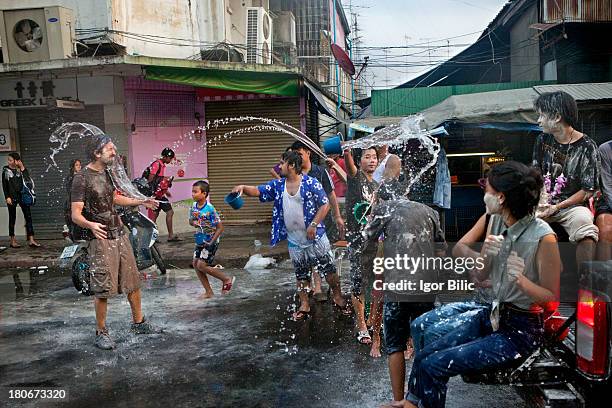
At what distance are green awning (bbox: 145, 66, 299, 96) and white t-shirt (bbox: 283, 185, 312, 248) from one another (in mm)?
6342

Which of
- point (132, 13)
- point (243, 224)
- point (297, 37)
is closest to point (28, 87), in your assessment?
point (132, 13)

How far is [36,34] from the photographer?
10930 mm

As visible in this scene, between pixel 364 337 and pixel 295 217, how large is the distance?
1.37m

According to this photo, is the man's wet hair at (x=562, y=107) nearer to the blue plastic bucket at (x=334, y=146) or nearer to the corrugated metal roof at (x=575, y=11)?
the blue plastic bucket at (x=334, y=146)

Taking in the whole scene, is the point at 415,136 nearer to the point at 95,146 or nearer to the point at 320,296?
the point at 320,296

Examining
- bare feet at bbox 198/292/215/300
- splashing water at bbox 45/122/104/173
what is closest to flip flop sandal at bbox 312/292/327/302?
bare feet at bbox 198/292/215/300

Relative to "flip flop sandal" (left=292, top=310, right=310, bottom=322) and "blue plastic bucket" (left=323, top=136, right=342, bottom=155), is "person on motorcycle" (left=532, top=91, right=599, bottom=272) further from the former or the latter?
"flip flop sandal" (left=292, top=310, right=310, bottom=322)

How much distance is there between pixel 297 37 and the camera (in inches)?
766

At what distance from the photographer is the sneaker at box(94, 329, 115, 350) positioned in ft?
15.6

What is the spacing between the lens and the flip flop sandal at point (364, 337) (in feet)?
15.4

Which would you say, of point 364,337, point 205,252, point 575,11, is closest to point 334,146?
point 364,337

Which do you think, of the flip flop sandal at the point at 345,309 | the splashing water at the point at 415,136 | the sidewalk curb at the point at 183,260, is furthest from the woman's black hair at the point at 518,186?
the sidewalk curb at the point at 183,260

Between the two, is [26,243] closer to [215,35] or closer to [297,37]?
[215,35]

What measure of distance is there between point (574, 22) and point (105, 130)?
424 inches
